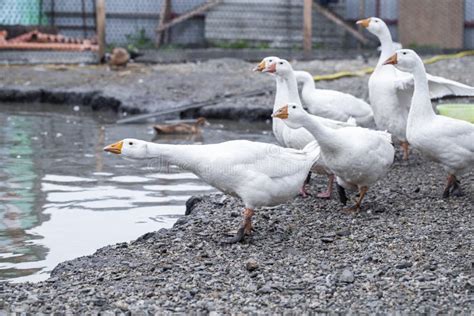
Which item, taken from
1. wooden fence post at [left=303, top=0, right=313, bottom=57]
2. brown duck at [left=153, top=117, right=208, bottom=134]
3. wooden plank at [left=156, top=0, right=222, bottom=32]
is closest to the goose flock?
brown duck at [left=153, top=117, right=208, bottom=134]

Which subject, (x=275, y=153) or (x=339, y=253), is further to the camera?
(x=275, y=153)

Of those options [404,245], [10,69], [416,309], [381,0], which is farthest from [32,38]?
[416,309]

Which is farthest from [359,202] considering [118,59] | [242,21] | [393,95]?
[242,21]

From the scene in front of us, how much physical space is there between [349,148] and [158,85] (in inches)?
317

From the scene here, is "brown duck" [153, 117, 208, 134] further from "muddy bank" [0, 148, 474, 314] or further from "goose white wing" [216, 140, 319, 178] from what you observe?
"goose white wing" [216, 140, 319, 178]

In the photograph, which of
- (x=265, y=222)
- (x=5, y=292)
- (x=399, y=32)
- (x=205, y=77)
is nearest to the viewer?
(x=5, y=292)

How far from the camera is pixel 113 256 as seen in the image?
5.79m

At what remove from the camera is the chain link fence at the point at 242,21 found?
18719mm

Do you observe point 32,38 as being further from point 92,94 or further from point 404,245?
point 404,245

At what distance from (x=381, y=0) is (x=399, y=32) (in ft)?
2.70

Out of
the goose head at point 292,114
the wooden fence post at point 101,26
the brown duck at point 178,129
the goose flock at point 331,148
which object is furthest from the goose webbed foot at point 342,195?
the wooden fence post at point 101,26

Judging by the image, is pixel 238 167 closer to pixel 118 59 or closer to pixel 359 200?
pixel 359 200

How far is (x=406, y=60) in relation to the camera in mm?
7344

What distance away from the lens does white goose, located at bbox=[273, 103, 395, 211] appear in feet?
20.6
